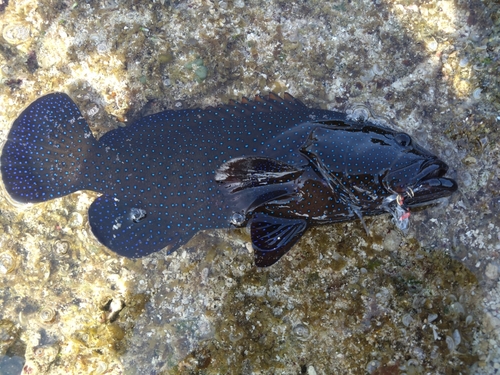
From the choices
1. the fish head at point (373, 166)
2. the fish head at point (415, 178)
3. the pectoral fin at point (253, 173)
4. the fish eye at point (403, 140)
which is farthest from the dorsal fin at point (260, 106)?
the fish head at point (415, 178)

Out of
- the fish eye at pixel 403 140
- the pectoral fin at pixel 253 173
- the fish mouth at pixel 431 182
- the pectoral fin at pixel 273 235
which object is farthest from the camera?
the pectoral fin at pixel 273 235

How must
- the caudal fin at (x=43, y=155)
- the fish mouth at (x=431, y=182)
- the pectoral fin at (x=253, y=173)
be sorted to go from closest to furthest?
1. the fish mouth at (x=431, y=182)
2. the pectoral fin at (x=253, y=173)
3. the caudal fin at (x=43, y=155)

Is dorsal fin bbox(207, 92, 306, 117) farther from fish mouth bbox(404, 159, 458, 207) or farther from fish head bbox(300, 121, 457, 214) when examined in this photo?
fish mouth bbox(404, 159, 458, 207)

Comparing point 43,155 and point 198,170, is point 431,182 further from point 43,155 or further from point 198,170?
point 43,155

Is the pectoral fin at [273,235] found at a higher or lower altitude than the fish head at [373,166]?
lower

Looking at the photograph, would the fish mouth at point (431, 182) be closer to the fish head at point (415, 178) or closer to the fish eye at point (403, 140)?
the fish head at point (415, 178)
